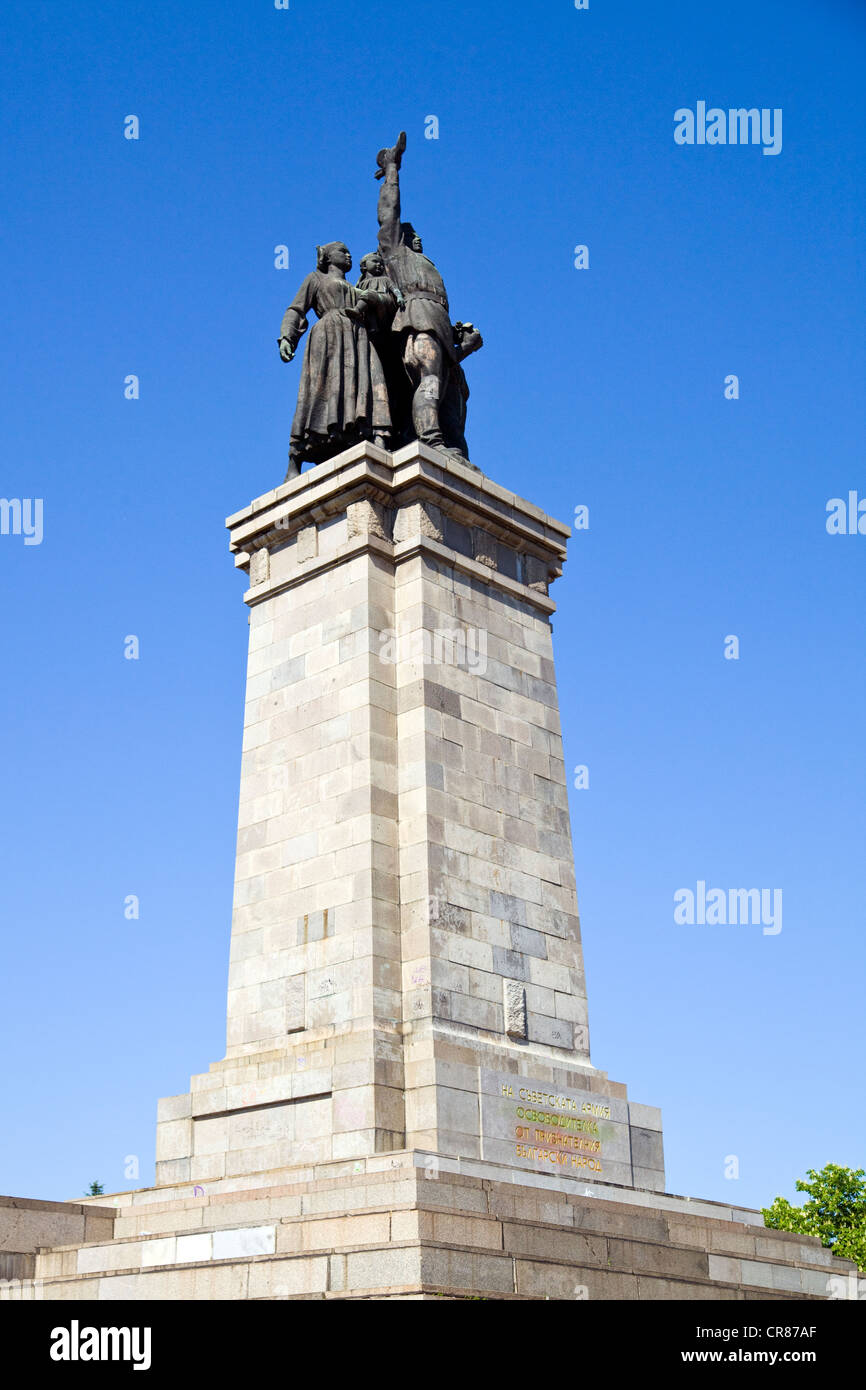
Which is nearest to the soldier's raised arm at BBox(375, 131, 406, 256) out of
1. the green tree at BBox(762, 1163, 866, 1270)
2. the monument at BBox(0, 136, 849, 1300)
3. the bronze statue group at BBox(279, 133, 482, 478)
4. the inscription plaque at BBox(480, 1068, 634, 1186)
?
the bronze statue group at BBox(279, 133, 482, 478)

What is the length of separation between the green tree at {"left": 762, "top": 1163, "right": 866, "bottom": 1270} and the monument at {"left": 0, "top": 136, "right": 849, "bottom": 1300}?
29581mm

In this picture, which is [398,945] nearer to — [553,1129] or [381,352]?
[553,1129]

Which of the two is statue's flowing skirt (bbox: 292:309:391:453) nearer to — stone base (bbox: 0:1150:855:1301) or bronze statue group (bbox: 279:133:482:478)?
bronze statue group (bbox: 279:133:482:478)

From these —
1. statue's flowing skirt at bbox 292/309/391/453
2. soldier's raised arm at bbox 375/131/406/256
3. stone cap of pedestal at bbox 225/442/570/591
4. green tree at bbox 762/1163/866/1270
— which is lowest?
green tree at bbox 762/1163/866/1270

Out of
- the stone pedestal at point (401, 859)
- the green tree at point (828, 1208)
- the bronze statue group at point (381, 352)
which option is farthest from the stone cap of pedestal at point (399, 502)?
the green tree at point (828, 1208)

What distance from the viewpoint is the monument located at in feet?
48.3

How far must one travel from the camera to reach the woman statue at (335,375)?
22.4 metres

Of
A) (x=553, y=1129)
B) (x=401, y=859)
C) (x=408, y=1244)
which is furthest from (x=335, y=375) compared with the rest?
(x=408, y=1244)

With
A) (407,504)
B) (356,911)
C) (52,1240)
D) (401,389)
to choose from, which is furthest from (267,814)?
(401,389)

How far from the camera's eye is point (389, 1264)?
1302cm

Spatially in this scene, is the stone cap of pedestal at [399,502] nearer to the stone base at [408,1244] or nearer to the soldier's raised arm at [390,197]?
the soldier's raised arm at [390,197]

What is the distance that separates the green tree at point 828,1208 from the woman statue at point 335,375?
111 feet
